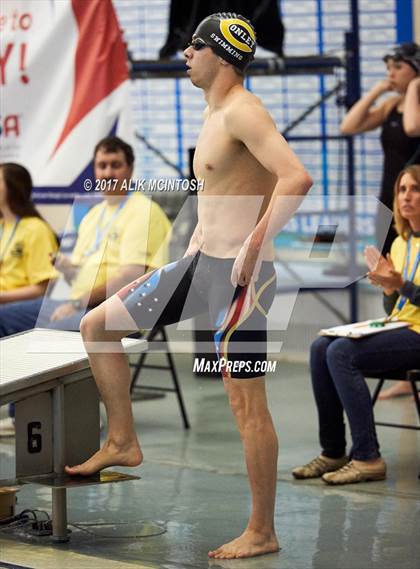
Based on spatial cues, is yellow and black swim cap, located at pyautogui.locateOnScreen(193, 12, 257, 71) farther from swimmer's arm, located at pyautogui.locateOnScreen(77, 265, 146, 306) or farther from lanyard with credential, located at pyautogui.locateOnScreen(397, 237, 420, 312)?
swimmer's arm, located at pyautogui.locateOnScreen(77, 265, 146, 306)

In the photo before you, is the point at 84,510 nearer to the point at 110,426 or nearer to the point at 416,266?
the point at 110,426

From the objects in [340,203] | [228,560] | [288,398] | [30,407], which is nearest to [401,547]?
[228,560]

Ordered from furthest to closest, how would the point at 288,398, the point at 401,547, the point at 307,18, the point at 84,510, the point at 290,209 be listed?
the point at 307,18 < the point at 288,398 < the point at 84,510 < the point at 401,547 < the point at 290,209

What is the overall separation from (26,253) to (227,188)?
3020 mm

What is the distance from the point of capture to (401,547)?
205 inches

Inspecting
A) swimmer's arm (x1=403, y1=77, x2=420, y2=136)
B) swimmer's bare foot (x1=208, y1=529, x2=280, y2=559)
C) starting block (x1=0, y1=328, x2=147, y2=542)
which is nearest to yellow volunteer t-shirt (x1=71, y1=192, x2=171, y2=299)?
starting block (x1=0, y1=328, x2=147, y2=542)

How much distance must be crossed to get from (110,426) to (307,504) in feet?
3.71

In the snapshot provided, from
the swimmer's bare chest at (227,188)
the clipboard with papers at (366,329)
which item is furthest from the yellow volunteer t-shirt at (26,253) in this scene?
the swimmer's bare chest at (227,188)

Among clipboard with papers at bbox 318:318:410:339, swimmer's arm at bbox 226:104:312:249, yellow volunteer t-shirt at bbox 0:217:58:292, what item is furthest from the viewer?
yellow volunteer t-shirt at bbox 0:217:58:292

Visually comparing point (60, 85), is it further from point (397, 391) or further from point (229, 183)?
point (229, 183)

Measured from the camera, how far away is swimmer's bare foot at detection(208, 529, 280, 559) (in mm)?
5082

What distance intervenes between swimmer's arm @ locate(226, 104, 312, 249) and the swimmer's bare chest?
0.29 feet

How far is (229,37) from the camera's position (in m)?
5.05

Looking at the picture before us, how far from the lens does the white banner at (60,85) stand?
27.1 feet
